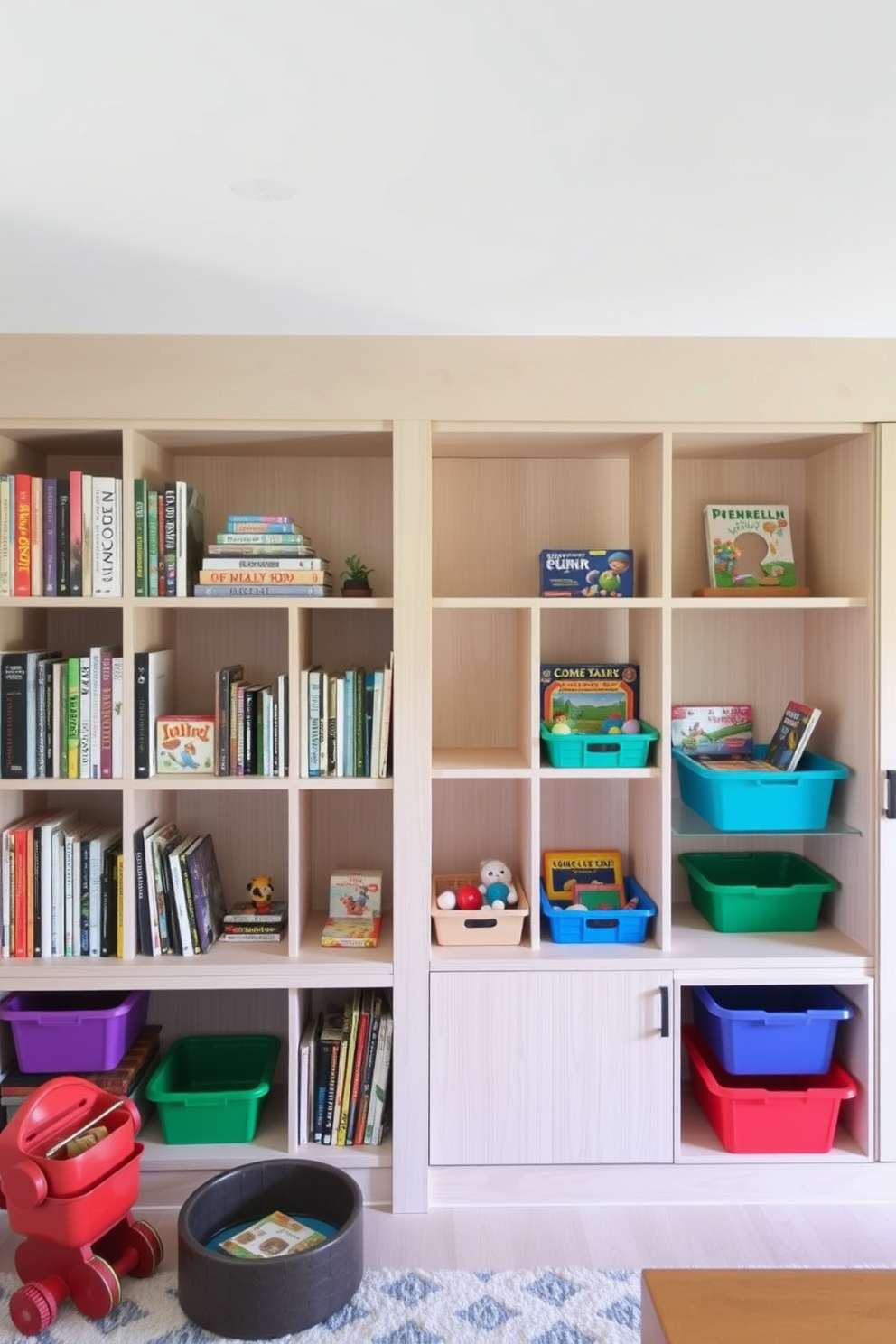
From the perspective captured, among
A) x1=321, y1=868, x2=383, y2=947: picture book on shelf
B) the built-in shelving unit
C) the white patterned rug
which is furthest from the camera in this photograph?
x1=321, y1=868, x2=383, y2=947: picture book on shelf

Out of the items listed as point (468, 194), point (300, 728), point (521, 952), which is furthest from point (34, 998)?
point (468, 194)

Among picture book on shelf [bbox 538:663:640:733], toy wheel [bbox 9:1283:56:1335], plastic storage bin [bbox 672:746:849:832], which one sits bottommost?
toy wheel [bbox 9:1283:56:1335]

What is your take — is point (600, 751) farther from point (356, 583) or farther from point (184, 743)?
point (184, 743)

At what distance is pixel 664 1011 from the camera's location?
2566 mm

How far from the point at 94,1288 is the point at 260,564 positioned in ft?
5.20

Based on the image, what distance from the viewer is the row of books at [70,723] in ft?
8.30

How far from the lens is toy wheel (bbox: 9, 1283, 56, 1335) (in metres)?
2.08

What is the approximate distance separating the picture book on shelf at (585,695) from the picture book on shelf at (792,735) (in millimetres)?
408

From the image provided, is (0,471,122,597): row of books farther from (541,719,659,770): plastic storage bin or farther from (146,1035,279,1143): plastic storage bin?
(146,1035,279,1143): plastic storage bin

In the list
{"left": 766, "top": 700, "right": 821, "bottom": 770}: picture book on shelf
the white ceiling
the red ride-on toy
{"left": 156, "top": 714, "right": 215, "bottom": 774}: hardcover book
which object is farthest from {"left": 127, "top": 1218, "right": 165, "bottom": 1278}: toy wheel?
the white ceiling

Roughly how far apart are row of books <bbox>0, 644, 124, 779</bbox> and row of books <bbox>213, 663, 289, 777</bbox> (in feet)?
0.77

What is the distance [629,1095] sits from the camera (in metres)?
2.57

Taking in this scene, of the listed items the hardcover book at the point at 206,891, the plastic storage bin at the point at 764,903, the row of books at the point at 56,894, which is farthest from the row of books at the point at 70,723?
the plastic storage bin at the point at 764,903

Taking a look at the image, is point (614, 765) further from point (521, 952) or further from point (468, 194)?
point (468, 194)
